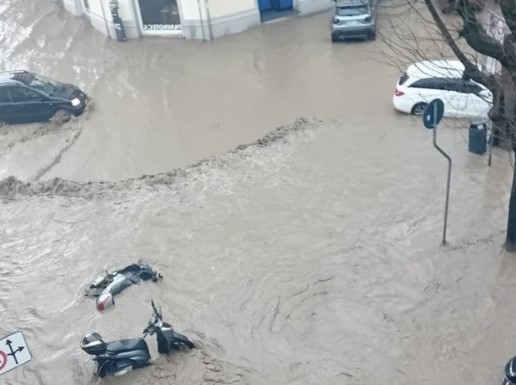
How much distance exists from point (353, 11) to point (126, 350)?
14235 mm

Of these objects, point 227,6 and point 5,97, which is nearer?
point 5,97

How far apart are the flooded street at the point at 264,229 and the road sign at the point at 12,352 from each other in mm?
2995

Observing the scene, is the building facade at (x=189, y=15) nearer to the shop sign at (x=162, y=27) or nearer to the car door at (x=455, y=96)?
the shop sign at (x=162, y=27)

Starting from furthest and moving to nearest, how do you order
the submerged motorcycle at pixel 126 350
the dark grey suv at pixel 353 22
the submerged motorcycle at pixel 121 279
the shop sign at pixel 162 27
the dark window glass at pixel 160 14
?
the shop sign at pixel 162 27 → the dark window glass at pixel 160 14 → the dark grey suv at pixel 353 22 → the submerged motorcycle at pixel 121 279 → the submerged motorcycle at pixel 126 350

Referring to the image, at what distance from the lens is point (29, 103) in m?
17.6

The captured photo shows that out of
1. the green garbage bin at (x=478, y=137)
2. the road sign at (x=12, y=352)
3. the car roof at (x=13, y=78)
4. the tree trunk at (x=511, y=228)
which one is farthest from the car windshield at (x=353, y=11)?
the road sign at (x=12, y=352)

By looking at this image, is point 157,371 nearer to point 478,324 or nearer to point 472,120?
point 478,324

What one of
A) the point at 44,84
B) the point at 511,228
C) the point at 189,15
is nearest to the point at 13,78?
the point at 44,84

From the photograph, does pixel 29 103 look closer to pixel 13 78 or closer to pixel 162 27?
pixel 13 78

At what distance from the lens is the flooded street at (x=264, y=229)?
9688mm

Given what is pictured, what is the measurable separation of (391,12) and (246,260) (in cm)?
1328

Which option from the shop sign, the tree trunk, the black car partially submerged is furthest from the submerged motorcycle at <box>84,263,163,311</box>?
the shop sign

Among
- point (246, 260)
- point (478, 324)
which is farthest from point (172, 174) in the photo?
point (478, 324)

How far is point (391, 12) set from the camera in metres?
22.0
